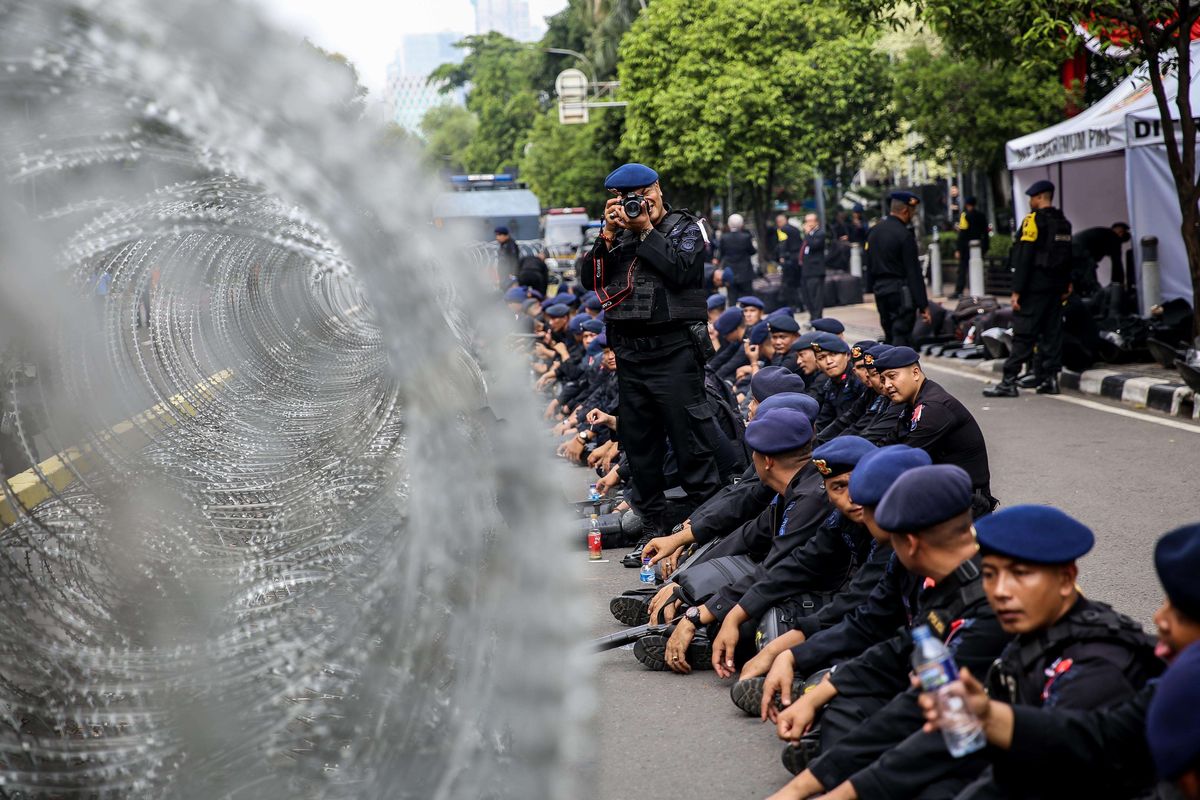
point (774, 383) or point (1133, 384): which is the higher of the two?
point (774, 383)

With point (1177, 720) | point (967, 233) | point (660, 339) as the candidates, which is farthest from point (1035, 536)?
point (967, 233)

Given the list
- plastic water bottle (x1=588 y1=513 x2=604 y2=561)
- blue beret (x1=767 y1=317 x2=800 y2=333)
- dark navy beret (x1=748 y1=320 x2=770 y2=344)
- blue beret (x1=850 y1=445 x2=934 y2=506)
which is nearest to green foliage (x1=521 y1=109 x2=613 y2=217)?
dark navy beret (x1=748 y1=320 x2=770 y2=344)

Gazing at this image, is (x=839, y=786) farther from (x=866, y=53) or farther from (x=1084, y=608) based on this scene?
(x=866, y=53)

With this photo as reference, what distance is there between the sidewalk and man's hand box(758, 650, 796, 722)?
7660 mm

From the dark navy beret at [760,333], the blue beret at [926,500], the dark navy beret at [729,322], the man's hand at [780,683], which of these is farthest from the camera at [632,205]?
the dark navy beret at [729,322]

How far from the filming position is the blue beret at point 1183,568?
2.81 m

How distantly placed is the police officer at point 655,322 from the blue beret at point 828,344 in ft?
2.29

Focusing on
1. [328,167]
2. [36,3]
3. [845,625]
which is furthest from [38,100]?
[845,625]

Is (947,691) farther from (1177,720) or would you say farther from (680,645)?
(680,645)

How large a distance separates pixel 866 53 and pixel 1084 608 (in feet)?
104

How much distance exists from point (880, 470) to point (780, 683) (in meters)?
0.84

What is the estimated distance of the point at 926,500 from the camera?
3.95 m

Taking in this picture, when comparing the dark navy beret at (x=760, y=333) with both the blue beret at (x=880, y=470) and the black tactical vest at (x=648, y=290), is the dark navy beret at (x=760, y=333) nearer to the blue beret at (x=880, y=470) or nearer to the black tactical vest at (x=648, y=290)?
the black tactical vest at (x=648, y=290)

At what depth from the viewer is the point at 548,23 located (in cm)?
5969
